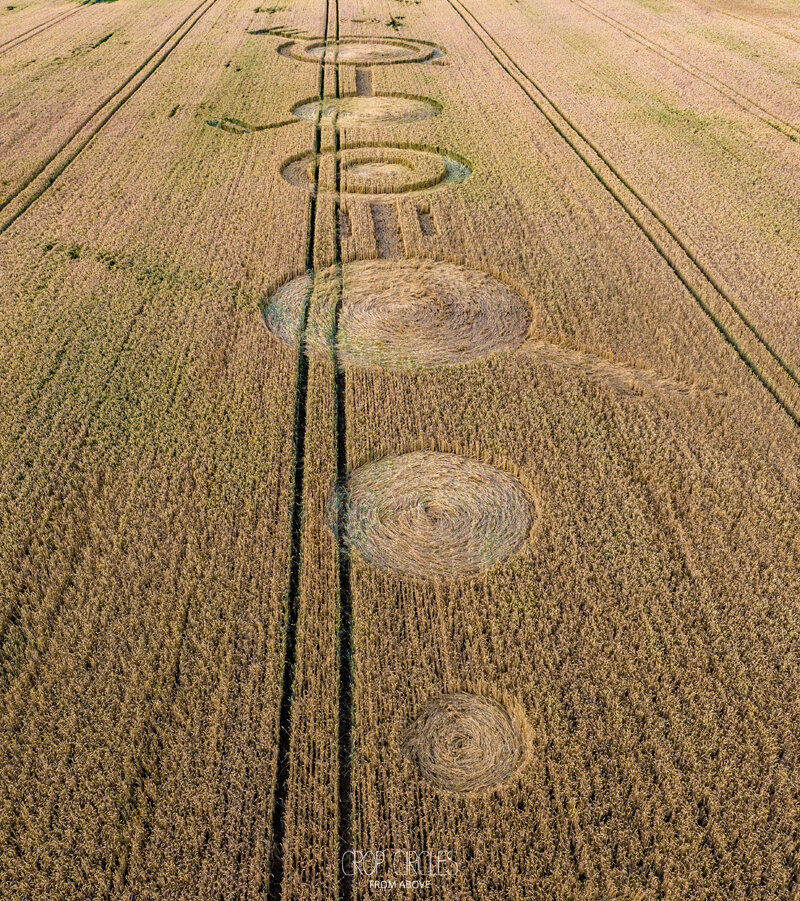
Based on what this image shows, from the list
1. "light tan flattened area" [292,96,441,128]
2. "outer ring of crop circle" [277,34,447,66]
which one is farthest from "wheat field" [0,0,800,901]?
"outer ring of crop circle" [277,34,447,66]

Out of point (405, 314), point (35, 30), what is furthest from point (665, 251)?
point (35, 30)

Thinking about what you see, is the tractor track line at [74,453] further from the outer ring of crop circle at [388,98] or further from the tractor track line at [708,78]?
the tractor track line at [708,78]

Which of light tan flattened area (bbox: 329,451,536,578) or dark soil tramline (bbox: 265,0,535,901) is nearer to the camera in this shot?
dark soil tramline (bbox: 265,0,535,901)

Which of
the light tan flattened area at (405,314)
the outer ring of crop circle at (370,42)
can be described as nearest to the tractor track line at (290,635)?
the light tan flattened area at (405,314)

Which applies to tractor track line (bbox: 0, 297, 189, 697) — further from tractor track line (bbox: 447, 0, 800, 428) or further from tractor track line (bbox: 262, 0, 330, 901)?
tractor track line (bbox: 447, 0, 800, 428)

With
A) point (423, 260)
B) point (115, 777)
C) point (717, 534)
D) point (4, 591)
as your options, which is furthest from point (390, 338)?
point (115, 777)

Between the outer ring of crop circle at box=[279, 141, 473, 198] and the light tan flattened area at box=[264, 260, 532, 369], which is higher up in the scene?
the outer ring of crop circle at box=[279, 141, 473, 198]
